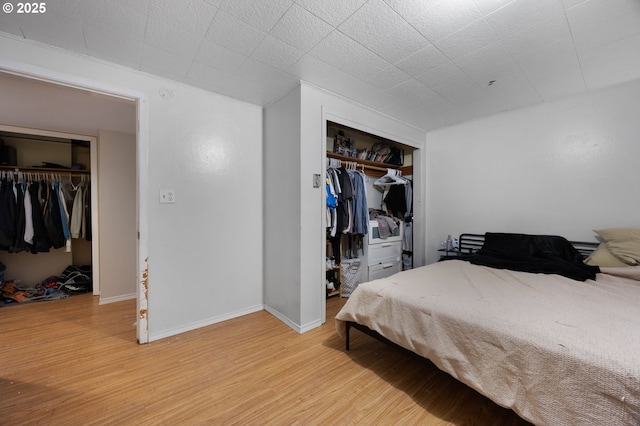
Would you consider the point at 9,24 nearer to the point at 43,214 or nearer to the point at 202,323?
the point at 202,323

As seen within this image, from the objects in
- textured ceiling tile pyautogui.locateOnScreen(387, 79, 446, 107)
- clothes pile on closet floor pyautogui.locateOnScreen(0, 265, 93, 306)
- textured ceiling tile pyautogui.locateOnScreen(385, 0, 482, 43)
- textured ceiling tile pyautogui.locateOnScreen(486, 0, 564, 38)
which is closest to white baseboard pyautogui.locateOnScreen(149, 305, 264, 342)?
clothes pile on closet floor pyautogui.locateOnScreen(0, 265, 93, 306)

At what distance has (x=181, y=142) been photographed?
229 cm

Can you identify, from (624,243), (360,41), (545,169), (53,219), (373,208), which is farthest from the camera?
(373,208)

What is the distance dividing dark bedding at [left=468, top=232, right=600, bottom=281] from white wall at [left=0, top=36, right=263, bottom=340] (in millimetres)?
2483

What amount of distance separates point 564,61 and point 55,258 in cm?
639

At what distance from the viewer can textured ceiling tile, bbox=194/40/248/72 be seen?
5.86ft

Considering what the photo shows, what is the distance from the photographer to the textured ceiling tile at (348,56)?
173cm

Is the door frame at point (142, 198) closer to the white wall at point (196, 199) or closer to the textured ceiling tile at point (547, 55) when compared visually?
the white wall at point (196, 199)

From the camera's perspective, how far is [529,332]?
3.72ft

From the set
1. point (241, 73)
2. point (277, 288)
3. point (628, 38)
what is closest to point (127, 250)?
point (277, 288)

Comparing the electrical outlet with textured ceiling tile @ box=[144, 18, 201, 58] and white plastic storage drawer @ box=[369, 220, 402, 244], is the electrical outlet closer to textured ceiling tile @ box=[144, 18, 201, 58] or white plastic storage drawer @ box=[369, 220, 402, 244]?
textured ceiling tile @ box=[144, 18, 201, 58]

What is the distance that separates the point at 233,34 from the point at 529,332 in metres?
2.41

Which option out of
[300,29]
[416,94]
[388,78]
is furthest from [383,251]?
[300,29]

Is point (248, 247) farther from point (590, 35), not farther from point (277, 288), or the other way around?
point (590, 35)
